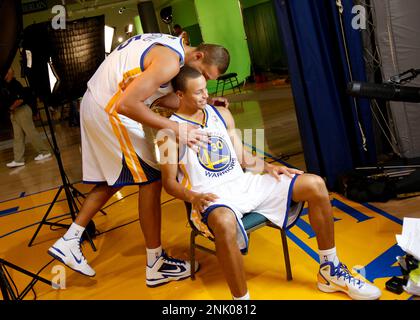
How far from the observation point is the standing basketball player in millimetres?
1774

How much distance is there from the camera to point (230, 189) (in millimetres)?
1887

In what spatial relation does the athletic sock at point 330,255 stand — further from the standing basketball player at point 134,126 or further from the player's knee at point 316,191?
the standing basketball player at point 134,126

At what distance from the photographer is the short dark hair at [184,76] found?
1.85 metres

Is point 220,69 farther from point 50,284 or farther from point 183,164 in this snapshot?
point 50,284

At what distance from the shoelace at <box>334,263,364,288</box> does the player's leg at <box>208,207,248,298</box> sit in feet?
1.50

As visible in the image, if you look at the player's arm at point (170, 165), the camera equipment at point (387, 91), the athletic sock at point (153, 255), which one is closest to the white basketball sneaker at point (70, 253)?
the athletic sock at point (153, 255)

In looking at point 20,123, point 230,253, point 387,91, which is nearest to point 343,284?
point 230,253

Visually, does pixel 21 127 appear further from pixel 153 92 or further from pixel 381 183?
pixel 381 183

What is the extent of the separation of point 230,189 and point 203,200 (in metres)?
0.25

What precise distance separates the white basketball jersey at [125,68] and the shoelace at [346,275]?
1165mm

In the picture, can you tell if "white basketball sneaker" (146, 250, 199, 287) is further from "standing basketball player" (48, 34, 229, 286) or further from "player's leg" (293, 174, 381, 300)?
"player's leg" (293, 174, 381, 300)

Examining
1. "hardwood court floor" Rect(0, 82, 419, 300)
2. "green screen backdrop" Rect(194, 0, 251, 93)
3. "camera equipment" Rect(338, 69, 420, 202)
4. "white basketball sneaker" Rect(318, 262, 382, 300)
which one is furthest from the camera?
"green screen backdrop" Rect(194, 0, 251, 93)

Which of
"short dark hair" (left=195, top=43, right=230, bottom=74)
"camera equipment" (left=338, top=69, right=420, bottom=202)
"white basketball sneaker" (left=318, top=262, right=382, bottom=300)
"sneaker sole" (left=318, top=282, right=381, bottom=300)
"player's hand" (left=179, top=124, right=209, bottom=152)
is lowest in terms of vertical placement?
"sneaker sole" (left=318, top=282, right=381, bottom=300)

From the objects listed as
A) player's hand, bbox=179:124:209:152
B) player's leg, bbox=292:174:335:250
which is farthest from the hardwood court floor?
player's hand, bbox=179:124:209:152
